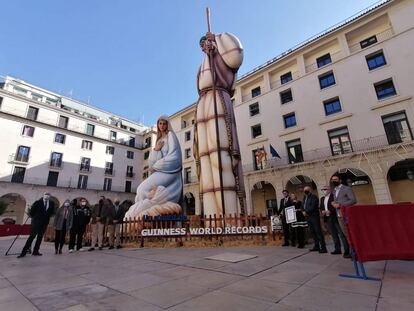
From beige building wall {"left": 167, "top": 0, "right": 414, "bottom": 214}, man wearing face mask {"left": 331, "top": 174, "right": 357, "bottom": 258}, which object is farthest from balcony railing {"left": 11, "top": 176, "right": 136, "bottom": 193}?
man wearing face mask {"left": 331, "top": 174, "right": 357, "bottom": 258}

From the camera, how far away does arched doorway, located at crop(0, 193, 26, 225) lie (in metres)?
25.8

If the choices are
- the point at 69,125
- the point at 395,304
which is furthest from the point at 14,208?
the point at 395,304

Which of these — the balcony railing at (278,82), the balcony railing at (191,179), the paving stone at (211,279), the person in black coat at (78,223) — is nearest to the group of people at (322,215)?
the paving stone at (211,279)

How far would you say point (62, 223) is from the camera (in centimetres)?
704

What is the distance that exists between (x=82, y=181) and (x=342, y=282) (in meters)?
33.9

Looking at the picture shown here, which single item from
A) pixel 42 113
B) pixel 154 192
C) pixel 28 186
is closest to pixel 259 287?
pixel 154 192

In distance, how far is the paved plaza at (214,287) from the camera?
88.7 inches

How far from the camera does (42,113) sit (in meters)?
29.7

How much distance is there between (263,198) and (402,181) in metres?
10.9

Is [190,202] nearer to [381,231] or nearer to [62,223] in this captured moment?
[62,223]

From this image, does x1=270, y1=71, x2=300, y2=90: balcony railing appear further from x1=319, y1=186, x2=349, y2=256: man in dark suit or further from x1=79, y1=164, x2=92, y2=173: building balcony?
x1=79, y1=164, x2=92, y2=173: building balcony

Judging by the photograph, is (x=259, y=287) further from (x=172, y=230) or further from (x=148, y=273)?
(x=172, y=230)

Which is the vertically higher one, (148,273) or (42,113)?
(42,113)

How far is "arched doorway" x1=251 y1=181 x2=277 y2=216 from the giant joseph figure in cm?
1213
